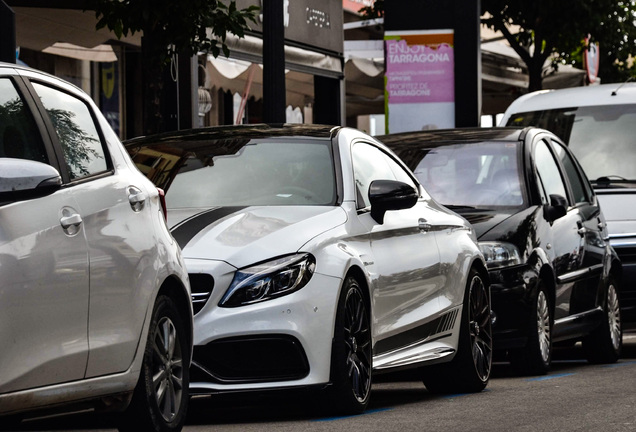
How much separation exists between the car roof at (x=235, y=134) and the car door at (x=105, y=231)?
2612mm

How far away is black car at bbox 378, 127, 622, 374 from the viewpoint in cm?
1130

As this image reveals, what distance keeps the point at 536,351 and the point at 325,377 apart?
3550mm

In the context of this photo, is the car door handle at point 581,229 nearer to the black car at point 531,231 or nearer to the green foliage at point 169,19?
the black car at point 531,231

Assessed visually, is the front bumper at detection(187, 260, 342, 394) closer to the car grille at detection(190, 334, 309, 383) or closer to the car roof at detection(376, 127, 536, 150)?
the car grille at detection(190, 334, 309, 383)

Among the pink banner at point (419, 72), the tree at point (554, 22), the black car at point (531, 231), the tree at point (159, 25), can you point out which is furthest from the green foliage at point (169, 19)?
the tree at point (554, 22)

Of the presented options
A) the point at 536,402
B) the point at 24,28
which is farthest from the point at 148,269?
the point at 24,28

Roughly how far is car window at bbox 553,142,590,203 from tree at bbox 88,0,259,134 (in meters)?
2.85

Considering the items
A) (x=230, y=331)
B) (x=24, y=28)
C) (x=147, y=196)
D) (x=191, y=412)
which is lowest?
(x=191, y=412)

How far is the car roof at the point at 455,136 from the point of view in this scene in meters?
12.5

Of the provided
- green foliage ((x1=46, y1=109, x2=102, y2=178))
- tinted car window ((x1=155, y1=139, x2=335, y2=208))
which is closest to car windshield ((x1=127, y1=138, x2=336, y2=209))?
tinted car window ((x1=155, y1=139, x2=335, y2=208))

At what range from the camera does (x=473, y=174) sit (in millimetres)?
12242

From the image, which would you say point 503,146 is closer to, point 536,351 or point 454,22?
point 536,351

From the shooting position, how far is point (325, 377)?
8.12 meters

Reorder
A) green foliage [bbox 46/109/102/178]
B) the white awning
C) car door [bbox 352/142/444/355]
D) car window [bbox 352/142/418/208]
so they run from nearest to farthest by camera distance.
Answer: green foliage [bbox 46/109/102/178], car door [bbox 352/142/444/355], car window [bbox 352/142/418/208], the white awning
